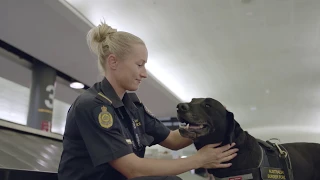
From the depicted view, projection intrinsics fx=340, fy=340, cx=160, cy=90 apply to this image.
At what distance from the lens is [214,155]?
5.84 ft

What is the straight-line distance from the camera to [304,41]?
4973 millimetres

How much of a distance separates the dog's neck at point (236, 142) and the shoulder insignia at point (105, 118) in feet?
1.76

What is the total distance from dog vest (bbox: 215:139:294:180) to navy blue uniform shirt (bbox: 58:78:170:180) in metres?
0.60

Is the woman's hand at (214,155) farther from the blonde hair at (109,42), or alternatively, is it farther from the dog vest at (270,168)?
the blonde hair at (109,42)

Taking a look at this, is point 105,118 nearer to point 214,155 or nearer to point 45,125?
A: point 214,155

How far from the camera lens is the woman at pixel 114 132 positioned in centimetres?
157

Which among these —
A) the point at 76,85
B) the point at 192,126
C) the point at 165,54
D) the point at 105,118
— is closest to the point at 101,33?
the point at 105,118

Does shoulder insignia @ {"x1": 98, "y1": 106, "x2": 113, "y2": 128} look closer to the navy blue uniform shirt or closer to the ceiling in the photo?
the navy blue uniform shirt

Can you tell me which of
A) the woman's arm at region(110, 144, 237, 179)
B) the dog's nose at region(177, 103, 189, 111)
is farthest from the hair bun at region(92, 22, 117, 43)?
the woman's arm at region(110, 144, 237, 179)

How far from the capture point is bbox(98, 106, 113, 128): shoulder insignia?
1.58 m

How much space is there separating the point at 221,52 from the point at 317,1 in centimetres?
173

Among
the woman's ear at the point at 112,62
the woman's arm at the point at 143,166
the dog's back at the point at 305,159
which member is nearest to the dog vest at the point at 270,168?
the dog's back at the point at 305,159

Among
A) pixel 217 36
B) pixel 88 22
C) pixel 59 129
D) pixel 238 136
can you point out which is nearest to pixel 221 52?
pixel 217 36

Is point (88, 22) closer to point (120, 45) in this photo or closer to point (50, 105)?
point (50, 105)
